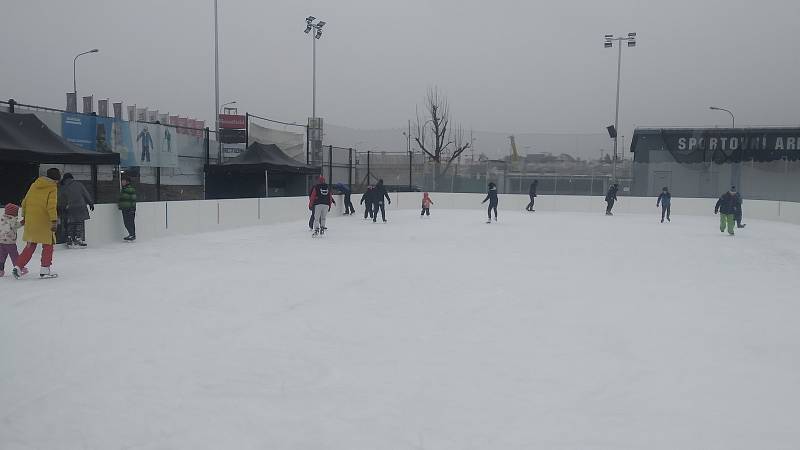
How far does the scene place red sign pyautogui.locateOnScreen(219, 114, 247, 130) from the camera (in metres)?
22.0

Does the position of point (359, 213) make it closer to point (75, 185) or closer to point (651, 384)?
point (75, 185)

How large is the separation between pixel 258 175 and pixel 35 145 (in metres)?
10.0

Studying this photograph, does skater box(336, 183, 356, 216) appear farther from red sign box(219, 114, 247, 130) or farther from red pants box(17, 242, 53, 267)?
red pants box(17, 242, 53, 267)

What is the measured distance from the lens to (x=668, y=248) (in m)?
13.8

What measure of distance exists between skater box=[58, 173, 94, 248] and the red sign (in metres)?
10.4

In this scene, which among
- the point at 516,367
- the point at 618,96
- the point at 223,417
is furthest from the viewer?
the point at 618,96

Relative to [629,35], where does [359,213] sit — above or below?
below

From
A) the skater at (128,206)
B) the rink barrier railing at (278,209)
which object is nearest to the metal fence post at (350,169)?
the rink barrier railing at (278,209)

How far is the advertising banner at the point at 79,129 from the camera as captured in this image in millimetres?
14648

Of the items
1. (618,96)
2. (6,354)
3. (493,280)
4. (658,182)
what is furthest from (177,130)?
(618,96)

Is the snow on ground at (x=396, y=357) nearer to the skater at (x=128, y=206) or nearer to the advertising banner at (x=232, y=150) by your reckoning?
the skater at (x=128, y=206)

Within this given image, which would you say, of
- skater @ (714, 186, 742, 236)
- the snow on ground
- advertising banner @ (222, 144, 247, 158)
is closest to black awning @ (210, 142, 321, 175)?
advertising banner @ (222, 144, 247, 158)

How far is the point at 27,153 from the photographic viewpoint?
1252 cm

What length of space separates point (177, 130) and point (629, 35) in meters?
29.0
